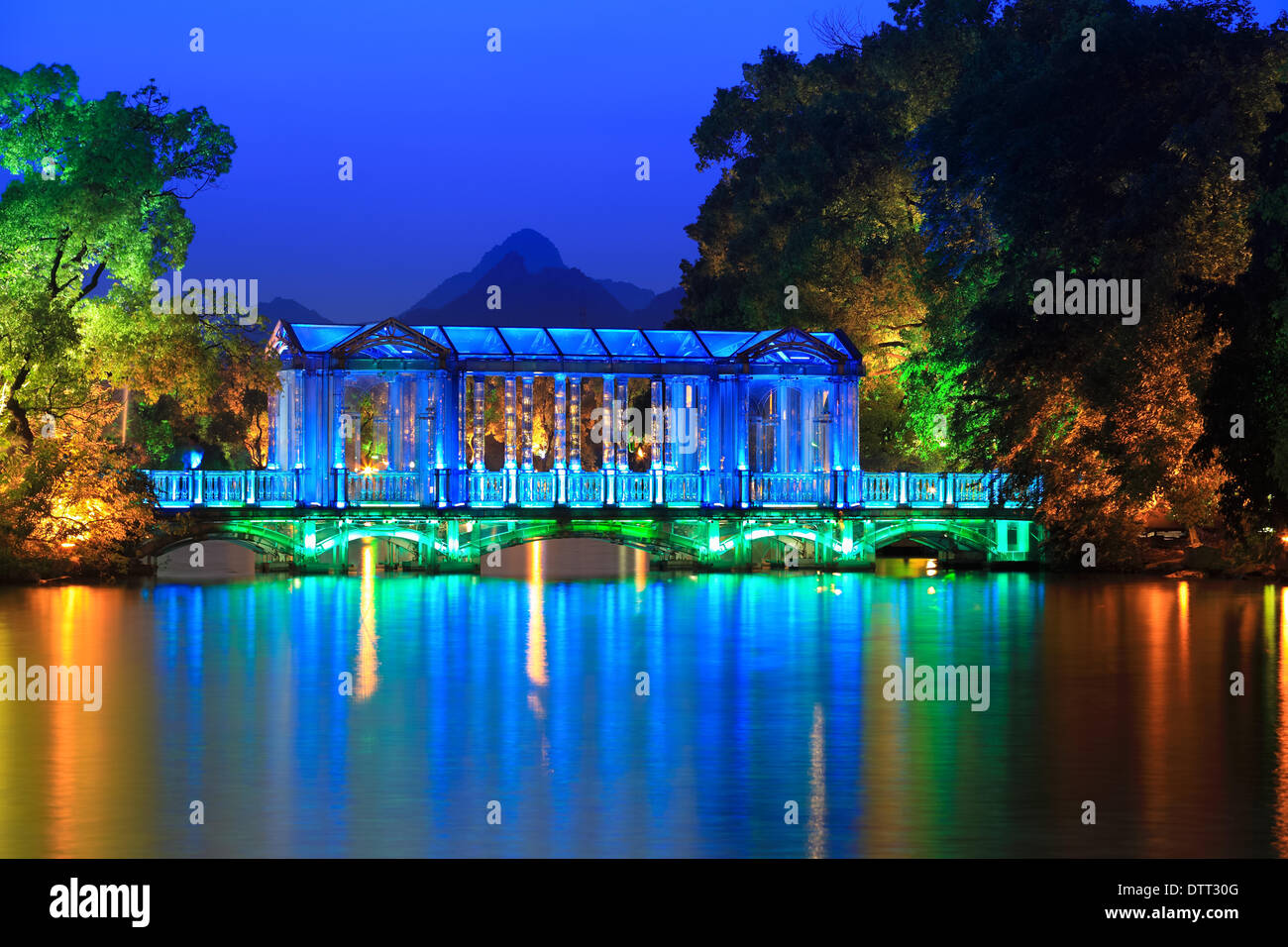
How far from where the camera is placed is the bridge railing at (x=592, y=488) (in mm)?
38656

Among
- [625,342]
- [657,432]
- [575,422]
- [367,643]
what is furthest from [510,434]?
[367,643]

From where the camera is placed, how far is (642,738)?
1433 cm

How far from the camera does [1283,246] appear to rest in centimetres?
2702

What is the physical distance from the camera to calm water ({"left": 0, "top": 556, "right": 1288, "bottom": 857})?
10.6 meters

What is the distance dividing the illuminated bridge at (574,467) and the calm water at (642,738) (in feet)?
39.5

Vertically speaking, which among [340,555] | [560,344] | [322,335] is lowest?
[340,555]

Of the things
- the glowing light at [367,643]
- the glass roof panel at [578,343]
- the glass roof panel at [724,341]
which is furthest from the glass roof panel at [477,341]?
the glowing light at [367,643]

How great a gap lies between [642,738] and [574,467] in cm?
2681

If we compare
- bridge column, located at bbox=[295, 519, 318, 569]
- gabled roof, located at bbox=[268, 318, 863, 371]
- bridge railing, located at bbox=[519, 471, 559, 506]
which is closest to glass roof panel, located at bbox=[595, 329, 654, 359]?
gabled roof, located at bbox=[268, 318, 863, 371]

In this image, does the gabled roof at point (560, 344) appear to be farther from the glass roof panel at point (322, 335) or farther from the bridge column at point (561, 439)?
the bridge column at point (561, 439)

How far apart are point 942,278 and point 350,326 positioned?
57.5 feet

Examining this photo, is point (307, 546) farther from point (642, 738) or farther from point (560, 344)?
point (642, 738)

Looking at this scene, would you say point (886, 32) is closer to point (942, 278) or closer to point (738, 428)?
point (942, 278)
